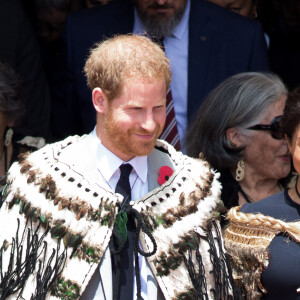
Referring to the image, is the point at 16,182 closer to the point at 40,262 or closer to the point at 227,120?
the point at 40,262

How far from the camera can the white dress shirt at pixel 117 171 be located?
3.88m

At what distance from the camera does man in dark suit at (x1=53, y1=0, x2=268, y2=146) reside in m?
5.68

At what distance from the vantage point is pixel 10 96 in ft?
16.9

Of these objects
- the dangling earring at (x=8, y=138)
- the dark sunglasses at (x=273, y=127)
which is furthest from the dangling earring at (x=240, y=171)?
the dangling earring at (x=8, y=138)

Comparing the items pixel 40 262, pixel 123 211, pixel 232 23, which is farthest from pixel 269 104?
pixel 40 262

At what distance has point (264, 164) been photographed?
5074 mm

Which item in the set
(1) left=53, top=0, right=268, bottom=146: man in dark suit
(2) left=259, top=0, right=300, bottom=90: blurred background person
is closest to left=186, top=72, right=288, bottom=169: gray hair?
(1) left=53, top=0, right=268, bottom=146: man in dark suit

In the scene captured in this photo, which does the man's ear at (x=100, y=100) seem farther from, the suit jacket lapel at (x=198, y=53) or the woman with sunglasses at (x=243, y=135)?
the suit jacket lapel at (x=198, y=53)

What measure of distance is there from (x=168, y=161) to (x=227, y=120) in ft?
3.22

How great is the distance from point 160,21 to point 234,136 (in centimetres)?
106

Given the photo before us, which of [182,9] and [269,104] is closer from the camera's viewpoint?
[269,104]

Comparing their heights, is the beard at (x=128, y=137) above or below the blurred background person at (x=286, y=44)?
above

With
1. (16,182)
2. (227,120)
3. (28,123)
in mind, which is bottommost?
(28,123)

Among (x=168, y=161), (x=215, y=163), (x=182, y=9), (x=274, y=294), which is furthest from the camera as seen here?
(x=182, y=9)
